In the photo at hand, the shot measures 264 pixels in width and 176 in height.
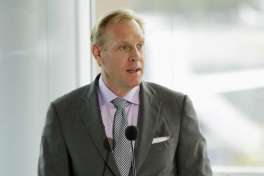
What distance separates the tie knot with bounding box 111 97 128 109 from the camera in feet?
6.60

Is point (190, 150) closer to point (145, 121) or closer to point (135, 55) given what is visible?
point (145, 121)

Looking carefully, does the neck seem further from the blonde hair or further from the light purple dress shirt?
the blonde hair

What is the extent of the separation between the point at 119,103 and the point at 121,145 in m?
0.18

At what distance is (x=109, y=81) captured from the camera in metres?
2.05

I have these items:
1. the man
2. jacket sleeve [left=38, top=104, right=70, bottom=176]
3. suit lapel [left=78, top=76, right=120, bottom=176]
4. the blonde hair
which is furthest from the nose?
→ jacket sleeve [left=38, top=104, right=70, bottom=176]

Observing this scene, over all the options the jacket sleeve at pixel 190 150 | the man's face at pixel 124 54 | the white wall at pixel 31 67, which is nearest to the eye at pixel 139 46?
the man's face at pixel 124 54

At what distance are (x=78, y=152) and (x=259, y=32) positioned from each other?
1300 mm

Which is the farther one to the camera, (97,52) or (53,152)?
(97,52)

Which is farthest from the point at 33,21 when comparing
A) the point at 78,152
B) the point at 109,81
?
the point at 78,152

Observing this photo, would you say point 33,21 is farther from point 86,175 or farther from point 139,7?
point 86,175

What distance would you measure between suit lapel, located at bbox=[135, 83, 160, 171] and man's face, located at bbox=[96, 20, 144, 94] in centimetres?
9

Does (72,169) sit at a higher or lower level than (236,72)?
lower

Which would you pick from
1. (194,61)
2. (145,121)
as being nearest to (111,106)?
(145,121)

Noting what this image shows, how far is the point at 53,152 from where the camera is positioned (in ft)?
6.42
